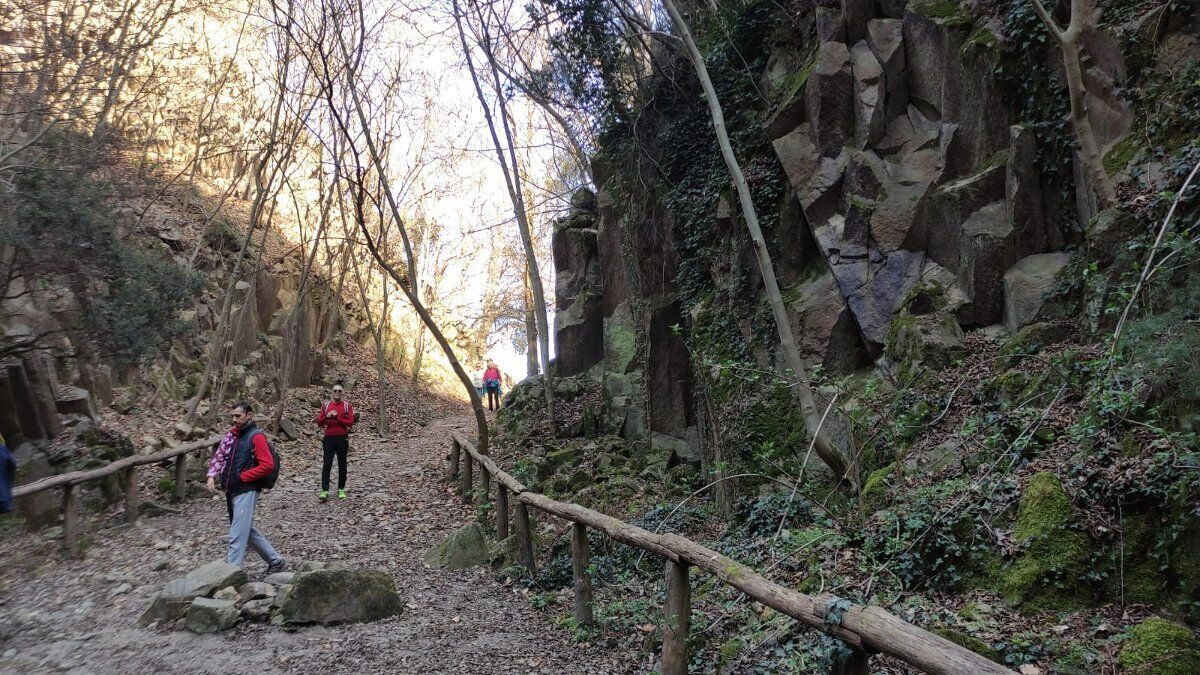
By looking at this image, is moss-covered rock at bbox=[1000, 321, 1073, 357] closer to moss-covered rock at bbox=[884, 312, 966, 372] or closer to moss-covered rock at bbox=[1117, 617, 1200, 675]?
moss-covered rock at bbox=[884, 312, 966, 372]

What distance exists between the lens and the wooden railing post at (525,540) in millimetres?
8039

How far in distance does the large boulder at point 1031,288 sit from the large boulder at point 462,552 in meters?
7.21

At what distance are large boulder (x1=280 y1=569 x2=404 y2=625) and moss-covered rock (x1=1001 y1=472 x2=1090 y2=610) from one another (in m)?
5.38

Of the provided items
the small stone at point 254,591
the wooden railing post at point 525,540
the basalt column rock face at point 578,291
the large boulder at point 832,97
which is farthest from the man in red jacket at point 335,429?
the large boulder at point 832,97

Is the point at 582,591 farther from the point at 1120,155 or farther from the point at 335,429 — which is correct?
→ the point at 1120,155

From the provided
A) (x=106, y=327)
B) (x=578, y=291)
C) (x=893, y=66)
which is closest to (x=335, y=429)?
(x=106, y=327)

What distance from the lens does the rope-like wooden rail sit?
9.12 feet

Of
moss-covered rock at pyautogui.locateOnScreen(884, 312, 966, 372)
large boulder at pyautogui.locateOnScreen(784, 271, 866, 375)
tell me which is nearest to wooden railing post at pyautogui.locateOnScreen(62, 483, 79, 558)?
large boulder at pyautogui.locateOnScreen(784, 271, 866, 375)

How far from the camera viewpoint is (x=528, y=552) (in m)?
8.10

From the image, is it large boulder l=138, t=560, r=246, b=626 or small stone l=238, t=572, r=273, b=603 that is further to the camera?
small stone l=238, t=572, r=273, b=603

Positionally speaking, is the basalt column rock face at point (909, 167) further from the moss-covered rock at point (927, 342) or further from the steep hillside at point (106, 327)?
the steep hillside at point (106, 327)

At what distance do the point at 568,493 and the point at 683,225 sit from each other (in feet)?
19.6

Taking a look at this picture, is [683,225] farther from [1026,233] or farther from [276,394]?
[276,394]

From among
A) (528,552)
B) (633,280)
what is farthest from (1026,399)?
(633,280)
